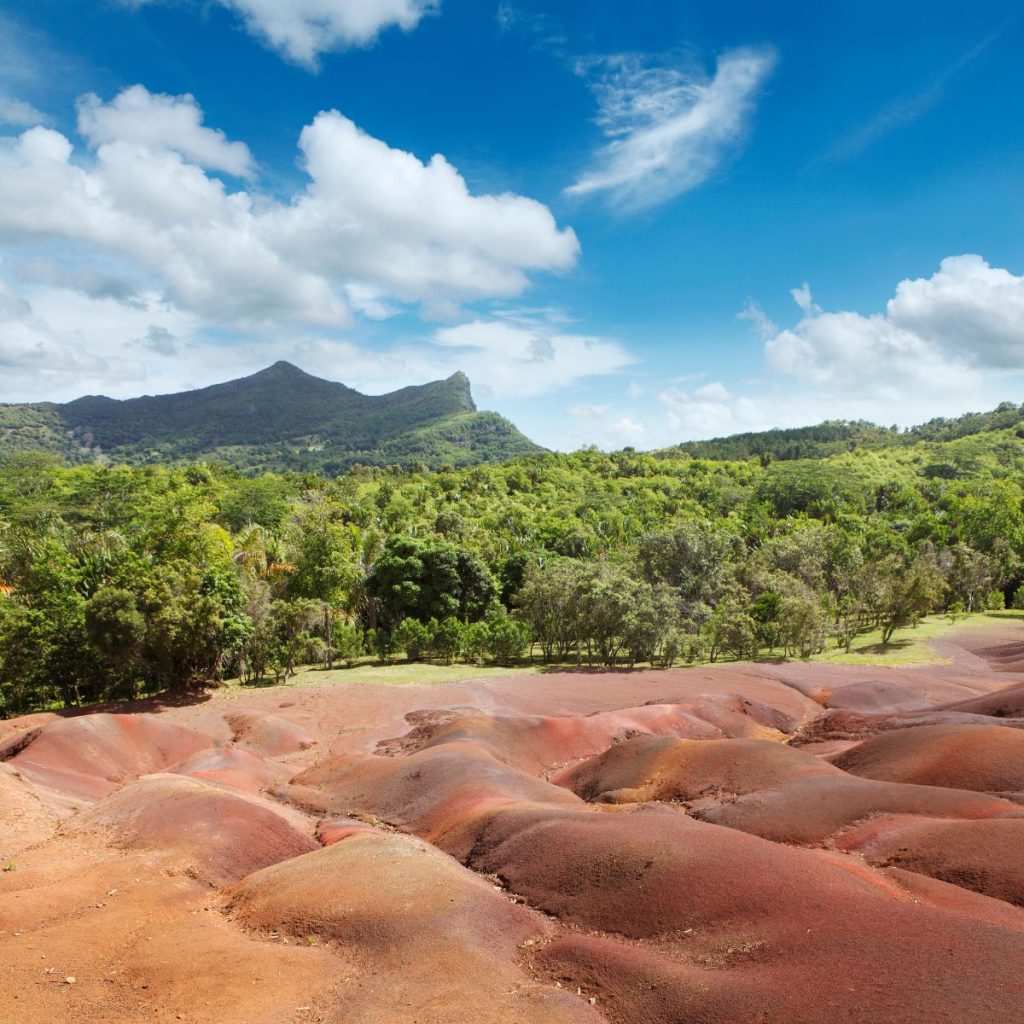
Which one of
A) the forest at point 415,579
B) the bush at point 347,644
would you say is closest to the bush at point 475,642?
the forest at point 415,579

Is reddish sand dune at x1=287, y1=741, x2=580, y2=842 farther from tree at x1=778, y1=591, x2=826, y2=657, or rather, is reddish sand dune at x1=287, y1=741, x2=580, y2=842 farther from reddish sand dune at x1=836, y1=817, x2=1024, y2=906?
tree at x1=778, y1=591, x2=826, y2=657

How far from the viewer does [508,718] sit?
1183 inches

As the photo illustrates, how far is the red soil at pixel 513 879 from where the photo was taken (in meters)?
9.99

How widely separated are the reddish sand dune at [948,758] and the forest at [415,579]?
23879 millimetres

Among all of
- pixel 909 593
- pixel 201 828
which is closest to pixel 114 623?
pixel 201 828

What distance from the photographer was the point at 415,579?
5609cm

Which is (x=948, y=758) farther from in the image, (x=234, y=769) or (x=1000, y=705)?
(x=234, y=769)

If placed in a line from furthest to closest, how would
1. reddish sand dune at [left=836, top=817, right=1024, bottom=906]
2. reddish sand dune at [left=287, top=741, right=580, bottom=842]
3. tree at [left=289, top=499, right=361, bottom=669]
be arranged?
tree at [left=289, top=499, right=361, bottom=669]
reddish sand dune at [left=287, top=741, right=580, bottom=842]
reddish sand dune at [left=836, top=817, right=1024, bottom=906]

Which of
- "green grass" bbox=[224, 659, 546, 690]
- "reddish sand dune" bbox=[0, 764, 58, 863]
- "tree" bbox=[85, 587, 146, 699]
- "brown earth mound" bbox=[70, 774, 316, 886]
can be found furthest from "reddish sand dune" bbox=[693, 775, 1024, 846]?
"tree" bbox=[85, 587, 146, 699]

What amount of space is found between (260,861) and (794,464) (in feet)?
494

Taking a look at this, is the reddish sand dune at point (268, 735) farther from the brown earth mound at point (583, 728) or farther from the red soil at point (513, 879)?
the brown earth mound at point (583, 728)

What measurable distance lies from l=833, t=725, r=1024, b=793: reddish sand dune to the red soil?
10cm

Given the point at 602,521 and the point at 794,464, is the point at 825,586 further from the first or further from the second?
the point at 794,464

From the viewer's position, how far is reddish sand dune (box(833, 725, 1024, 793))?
1931 cm
